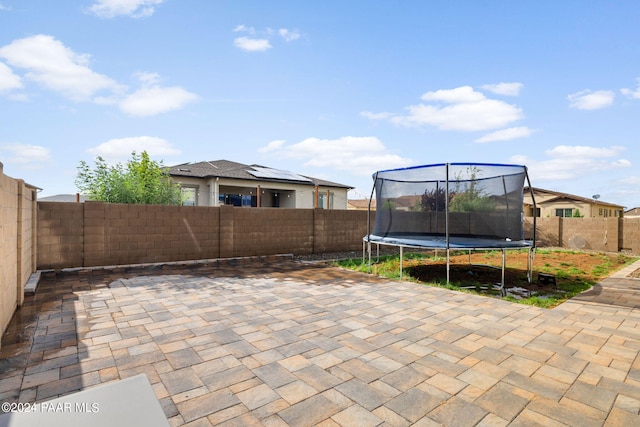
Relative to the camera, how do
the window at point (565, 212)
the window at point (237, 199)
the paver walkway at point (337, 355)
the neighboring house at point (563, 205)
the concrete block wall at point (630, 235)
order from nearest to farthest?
1. the paver walkway at point (337, 355)
2. the concrete block wall at point (630, 235)
3. the window at point (237, 199)
4. the neighboring house at point (563, 205)
5. the window at point (565, 212)

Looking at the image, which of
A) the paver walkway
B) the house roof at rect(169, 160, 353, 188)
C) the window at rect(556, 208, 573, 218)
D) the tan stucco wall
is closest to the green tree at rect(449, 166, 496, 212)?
the paver walkway

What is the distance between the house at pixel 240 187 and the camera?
14.7 meters

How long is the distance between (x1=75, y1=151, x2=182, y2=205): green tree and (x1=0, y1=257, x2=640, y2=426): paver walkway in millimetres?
3812

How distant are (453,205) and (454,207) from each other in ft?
0.30

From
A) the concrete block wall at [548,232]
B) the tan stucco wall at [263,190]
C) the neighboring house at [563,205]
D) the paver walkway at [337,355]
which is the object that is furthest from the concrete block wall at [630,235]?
the tan stucco wall at [263,190]

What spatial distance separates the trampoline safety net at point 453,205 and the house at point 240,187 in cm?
721

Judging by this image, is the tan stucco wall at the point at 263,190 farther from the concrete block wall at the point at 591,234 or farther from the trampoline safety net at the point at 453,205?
the concrete block wall at the point at 591,234

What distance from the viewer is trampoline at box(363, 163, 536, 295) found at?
580 cm

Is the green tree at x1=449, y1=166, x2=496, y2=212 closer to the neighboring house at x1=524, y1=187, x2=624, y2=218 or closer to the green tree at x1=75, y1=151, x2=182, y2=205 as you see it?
the green tree at x1=75, y1=151, x2=182, y2=205

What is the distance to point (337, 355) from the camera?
102 inches

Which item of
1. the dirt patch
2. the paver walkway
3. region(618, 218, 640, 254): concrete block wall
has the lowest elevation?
the dirt patch

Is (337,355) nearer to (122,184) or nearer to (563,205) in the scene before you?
(122,184)

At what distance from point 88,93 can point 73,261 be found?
3521 millimetres

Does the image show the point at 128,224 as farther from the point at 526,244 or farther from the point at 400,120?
the point at 400,120
